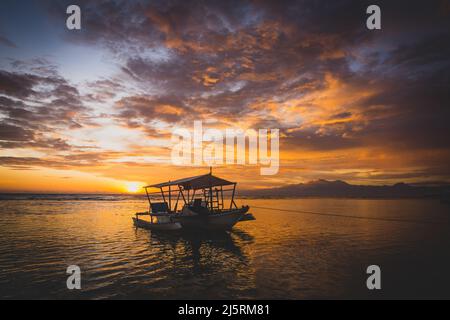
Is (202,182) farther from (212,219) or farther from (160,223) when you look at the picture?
(160,223)

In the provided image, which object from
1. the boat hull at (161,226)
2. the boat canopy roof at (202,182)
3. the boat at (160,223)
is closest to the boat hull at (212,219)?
the boat hull at (161,226)

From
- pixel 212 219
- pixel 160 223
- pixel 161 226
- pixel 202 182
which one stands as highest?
pixel 202 182

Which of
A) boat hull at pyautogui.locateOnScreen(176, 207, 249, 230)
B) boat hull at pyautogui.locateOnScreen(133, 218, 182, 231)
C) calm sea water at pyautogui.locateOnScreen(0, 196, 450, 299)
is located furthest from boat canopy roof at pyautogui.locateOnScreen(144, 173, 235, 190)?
calm sea water at pyautogui.locateOnScreen(0, 196, 450, 299)

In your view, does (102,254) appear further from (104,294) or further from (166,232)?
(166,232)

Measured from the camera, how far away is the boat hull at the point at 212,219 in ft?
92.8

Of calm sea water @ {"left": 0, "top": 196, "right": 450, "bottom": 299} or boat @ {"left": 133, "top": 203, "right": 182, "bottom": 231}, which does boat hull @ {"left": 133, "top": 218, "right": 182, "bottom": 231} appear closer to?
boat @ {"left": 133, "top": 203, "right": 182, "bottom": 231}

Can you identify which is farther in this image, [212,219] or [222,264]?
[212,219]

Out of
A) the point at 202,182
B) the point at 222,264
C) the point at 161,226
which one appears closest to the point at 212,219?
the point at 202,182

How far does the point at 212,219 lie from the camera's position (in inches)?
1120

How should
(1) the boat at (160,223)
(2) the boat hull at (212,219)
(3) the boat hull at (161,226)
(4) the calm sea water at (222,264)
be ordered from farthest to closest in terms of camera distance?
(1) the boat at (160,223) → (3) the boat hull at (161,226) → (2) the boat hull at (212,219) → (4) the calm sea water at (222,264)

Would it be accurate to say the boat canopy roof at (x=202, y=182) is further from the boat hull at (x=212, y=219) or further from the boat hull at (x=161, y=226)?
the boat hull at (x=161, y=226)
